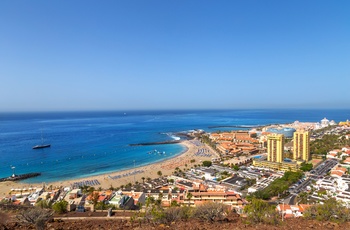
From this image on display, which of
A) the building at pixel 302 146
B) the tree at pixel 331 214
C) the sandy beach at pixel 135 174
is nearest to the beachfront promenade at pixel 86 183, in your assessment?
the sandy beach at pixel 135 174

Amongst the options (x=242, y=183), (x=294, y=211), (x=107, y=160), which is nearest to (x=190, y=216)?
(x=294, y=211)

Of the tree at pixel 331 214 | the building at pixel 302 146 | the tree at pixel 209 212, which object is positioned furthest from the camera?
the building at pixel 302 146

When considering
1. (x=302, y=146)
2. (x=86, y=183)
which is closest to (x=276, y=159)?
(x=302, y=146)

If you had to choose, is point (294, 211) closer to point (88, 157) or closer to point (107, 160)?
point (107, 160)

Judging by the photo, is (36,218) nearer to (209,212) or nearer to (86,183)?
(209,212)

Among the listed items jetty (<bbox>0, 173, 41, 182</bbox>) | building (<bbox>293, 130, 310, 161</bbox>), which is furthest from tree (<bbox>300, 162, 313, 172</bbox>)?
jetty (<bbox>0, 173, 41, 182</bbox>)

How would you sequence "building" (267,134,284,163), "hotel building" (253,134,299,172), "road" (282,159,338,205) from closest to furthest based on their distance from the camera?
"road" (282,159,338,205) < "hotel building" (253,134,299,172) < "building" (267,134,284,163)

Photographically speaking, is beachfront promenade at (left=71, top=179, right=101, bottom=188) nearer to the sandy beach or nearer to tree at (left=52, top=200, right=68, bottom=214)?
the sandy beach

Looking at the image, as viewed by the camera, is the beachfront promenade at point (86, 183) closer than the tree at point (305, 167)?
Yes

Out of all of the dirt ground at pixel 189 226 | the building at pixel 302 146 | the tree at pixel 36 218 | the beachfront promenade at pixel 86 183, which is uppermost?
the tree at pixel 36 218

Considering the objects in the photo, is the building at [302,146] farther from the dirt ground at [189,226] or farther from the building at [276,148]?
the dirt ground at [189,226]

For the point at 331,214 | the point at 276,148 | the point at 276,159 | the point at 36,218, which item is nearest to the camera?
the point at 36,218
